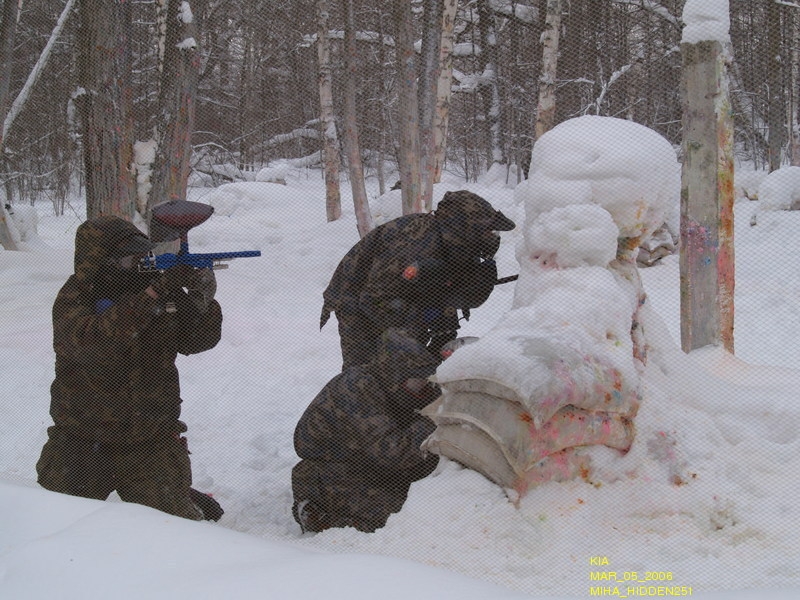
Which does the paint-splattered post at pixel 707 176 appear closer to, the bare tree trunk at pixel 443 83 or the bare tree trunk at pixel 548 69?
the bare tree trunk at pixel 548 69

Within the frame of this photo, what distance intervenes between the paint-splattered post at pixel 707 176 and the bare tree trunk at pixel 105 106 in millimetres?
3922

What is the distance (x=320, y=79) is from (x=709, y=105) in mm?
9279

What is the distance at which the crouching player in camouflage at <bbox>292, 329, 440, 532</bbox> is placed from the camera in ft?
9.78

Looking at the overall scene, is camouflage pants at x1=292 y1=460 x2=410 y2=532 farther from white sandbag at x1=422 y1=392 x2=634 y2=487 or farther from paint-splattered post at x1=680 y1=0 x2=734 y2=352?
paint-splattered post at x1=680 y1=0 x2=734 y2=352

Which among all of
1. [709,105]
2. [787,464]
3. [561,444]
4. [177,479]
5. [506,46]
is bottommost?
[177,479]

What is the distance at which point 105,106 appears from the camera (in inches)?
218

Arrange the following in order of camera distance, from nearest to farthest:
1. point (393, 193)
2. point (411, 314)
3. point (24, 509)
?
point (24, 509), point (411, 314), point (393, 193)

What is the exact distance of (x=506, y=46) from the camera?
1614 centimetres

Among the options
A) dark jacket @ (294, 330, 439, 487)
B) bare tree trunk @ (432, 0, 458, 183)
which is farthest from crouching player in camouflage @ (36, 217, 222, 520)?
bare tree trunk @ (432, 0, 458, 183)

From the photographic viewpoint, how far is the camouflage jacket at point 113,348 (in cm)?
284

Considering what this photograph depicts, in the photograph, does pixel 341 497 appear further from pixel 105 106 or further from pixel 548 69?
pixel 548 69

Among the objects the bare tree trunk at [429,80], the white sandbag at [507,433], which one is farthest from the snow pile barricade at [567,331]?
the bare tree trunk at [429,80]

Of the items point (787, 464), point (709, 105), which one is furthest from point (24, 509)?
point (709, 105)

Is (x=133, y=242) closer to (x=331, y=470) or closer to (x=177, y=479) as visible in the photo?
(x=177, y=479)
